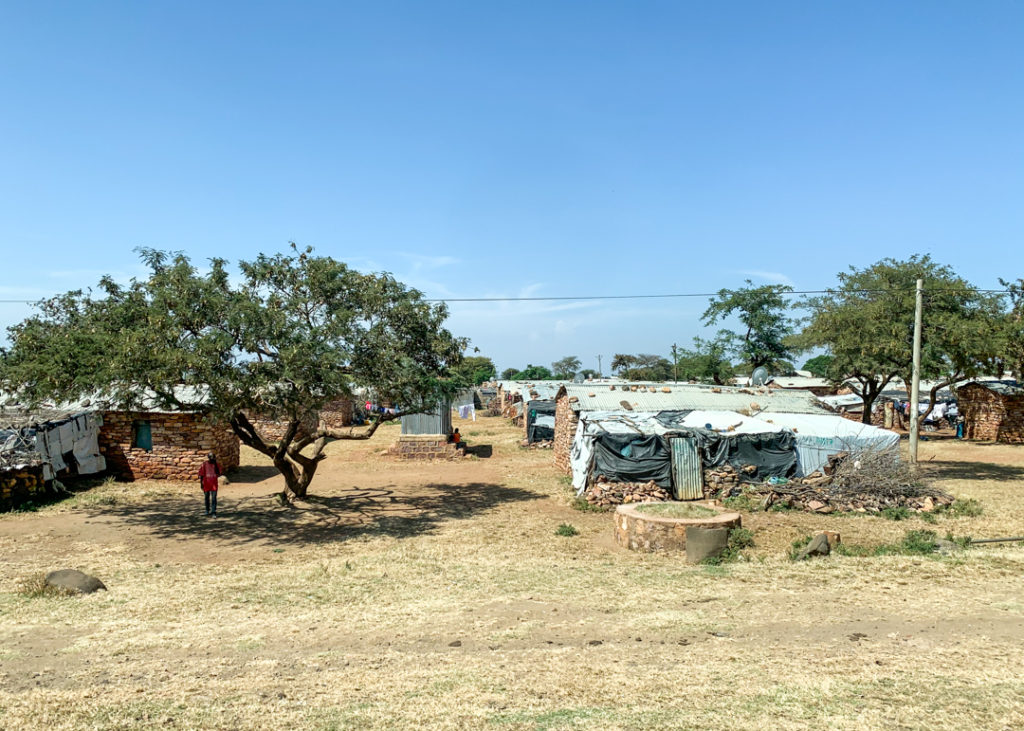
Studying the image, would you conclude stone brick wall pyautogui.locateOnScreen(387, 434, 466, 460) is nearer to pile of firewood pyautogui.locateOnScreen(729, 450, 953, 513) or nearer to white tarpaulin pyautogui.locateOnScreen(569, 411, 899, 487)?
white tarpaulin pyautogui.locateOnScreen(569, 411, 899, 487)

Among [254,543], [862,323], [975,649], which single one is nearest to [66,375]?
[254,543]

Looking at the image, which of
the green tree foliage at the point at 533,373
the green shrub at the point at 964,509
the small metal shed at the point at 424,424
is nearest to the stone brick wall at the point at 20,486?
the small metal shed at the point at 424,424

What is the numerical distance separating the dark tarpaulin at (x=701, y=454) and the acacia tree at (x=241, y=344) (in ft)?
14.7

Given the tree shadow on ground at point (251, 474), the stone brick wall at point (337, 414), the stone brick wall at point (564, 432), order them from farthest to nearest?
the stone brick wall at point (337, 414) < the stone brick wall at point (564, 432) < the tree shadow on ground at point (251, 474)

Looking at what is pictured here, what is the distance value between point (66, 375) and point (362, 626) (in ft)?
26.4

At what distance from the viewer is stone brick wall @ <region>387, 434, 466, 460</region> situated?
25.4 m

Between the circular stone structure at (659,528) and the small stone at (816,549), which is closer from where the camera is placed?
A: the small stone at (816,549)

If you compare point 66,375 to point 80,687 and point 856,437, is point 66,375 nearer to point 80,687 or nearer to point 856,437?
point 80,687

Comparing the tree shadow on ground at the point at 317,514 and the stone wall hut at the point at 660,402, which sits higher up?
the stone wall hut at the point at 660,402

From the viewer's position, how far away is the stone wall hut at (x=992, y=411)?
3291 centimetres

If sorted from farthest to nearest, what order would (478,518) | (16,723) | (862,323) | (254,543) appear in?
1. (862,323)
2. (478,518)
3. (254,543)
4. (16,723)

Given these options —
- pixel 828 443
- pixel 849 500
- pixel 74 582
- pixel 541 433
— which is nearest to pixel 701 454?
pixel 828 443

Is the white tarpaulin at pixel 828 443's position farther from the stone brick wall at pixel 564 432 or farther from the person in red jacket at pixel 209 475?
the person in red jacket at pixel 209 475

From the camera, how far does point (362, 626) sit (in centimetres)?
789
